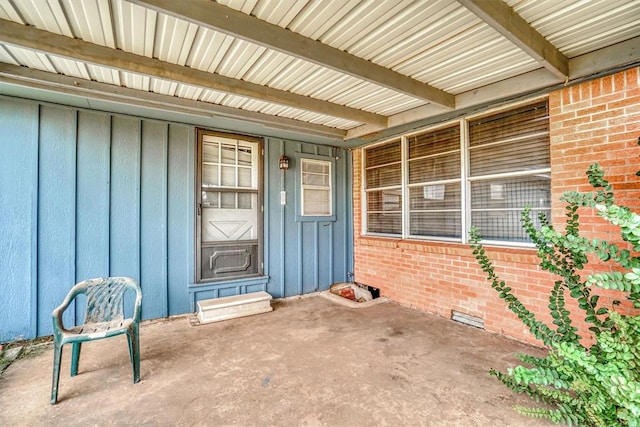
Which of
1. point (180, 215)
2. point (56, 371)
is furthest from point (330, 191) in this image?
point (56, 371)

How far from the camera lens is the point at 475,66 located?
2943mm

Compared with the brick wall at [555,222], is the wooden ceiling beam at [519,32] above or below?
above

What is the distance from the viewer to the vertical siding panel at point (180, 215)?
4160 millimetres

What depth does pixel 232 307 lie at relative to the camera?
4.15 metres

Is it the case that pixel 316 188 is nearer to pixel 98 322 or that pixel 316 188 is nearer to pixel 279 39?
pixel 279 39

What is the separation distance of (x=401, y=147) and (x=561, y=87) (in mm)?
2210

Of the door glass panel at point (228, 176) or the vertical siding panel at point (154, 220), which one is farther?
the door glass panel at point (228, 176)

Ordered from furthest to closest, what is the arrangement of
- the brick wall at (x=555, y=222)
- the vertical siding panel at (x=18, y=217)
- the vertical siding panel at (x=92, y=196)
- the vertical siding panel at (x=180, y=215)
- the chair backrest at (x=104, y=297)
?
the vertical siding panel at (x=180, y=215) < the vertical siding panel at (x=92, y=196) < the vertical siding panel at (x=18, y=217) < the chair backrest at (x=104, y=297) < the brick wall at (x=555, y=222)

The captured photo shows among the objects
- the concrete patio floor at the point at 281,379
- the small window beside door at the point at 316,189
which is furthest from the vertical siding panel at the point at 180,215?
the small window beside door at the point at 316,189

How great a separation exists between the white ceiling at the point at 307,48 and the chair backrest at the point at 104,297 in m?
2.00

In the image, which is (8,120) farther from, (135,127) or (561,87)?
(561,87)

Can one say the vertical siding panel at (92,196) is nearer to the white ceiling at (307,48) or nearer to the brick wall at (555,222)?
the white ceiling at (307,48)

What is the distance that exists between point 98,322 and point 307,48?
10.4 ft

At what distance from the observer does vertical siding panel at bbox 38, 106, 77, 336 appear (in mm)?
3445
